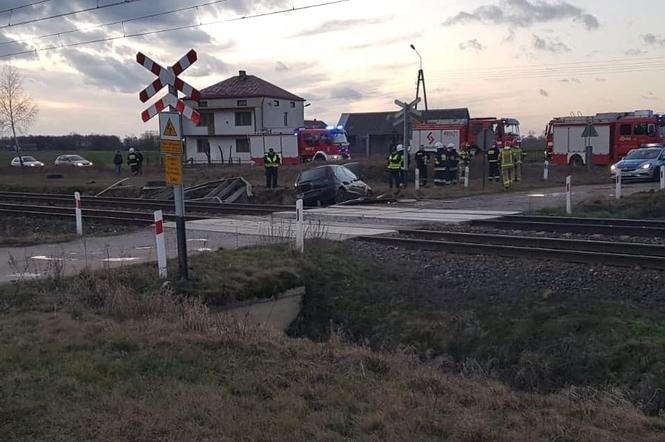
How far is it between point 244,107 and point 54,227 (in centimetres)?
4421

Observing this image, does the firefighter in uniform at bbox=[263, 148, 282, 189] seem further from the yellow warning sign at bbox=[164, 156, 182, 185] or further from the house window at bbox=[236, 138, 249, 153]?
the house window at bbox=[236, 138, 249, 153]

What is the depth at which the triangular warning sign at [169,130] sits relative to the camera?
9.06 metres

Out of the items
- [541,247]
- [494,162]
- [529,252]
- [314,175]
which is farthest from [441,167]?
[529,252]

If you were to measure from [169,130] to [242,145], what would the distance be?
186 feet

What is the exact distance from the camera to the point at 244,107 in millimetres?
64750

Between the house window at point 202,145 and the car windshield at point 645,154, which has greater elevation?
the house window at point 202,145

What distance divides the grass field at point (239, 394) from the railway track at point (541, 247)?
143 inches

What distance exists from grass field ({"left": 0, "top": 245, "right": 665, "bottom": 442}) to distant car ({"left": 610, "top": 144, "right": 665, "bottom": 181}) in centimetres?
2570

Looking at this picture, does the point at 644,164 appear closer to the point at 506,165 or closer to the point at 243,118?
the point at 506,165

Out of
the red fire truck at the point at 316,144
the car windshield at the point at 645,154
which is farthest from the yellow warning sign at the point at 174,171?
the red fire truck at the point at 316,144

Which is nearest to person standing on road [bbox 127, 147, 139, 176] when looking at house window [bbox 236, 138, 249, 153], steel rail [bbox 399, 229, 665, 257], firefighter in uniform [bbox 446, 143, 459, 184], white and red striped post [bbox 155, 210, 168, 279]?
firefighter in uniform [bbox 446, 143, 459, 184]

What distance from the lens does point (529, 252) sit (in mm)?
12375

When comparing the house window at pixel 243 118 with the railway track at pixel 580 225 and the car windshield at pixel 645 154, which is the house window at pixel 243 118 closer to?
the car windshield at pixel 645 154

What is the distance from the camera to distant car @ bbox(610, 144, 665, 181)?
1222 inches
